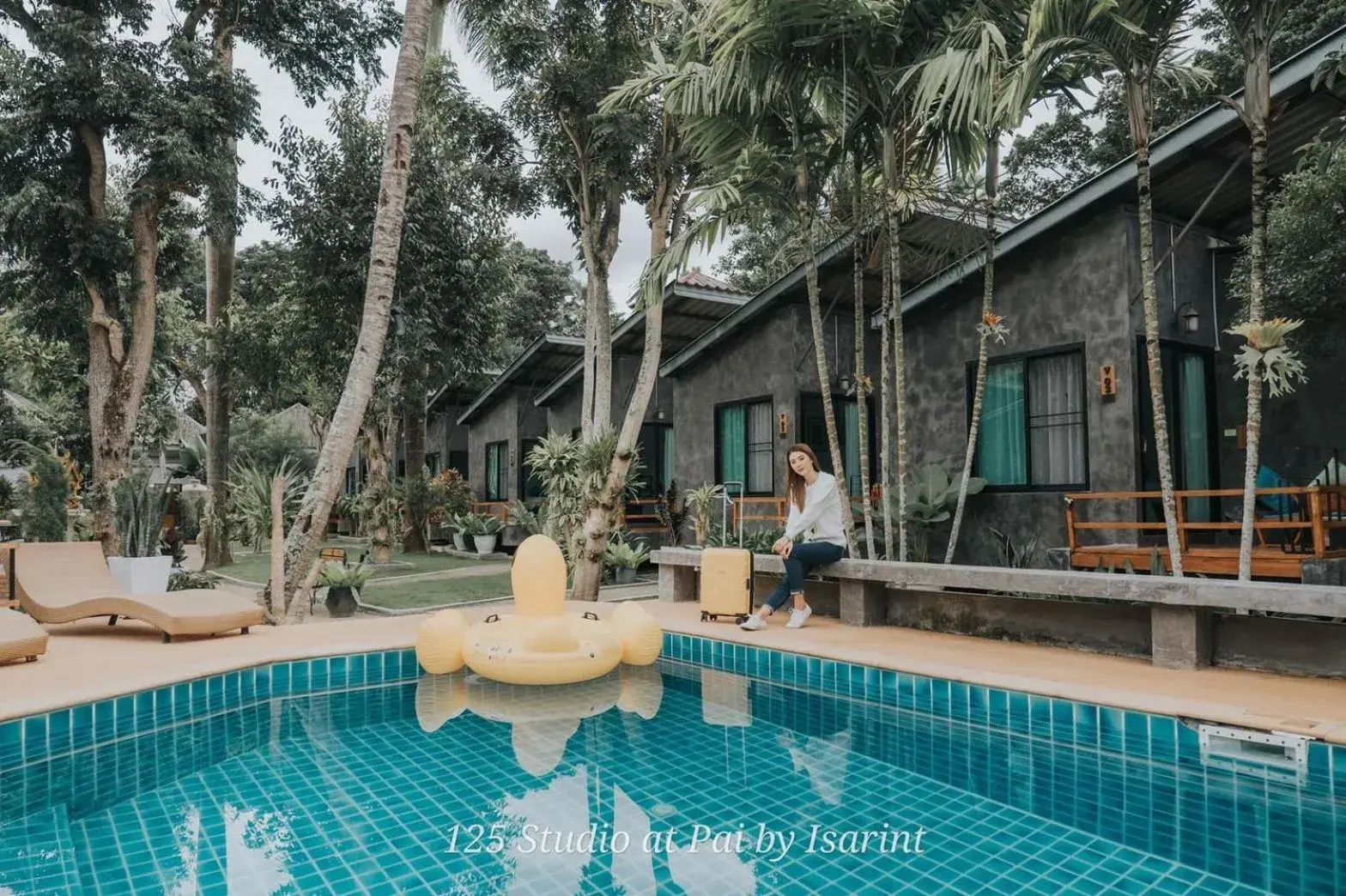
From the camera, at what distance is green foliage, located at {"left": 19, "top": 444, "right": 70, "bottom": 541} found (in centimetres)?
1065

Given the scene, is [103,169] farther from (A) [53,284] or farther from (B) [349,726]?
(B) [349,726]

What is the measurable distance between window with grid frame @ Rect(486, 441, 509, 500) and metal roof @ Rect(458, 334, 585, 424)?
1.08 meters

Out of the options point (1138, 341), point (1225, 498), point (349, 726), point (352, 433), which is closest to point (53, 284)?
point (352, 433)

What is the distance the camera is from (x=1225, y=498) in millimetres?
9461

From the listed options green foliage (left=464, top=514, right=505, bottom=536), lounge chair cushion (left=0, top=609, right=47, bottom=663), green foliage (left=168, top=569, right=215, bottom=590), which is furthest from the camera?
green foliage (left=464, top=514, right=505, bottom=536)

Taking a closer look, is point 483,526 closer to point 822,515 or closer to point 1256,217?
point 822,515

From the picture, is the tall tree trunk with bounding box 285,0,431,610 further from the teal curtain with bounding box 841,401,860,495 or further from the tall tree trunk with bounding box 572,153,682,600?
the teal curtain with bounding box 841,401,860,495

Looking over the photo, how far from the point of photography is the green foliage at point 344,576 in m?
9.26

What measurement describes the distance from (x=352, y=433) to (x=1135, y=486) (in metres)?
7.88

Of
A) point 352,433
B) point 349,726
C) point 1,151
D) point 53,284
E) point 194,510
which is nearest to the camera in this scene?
point 349,726

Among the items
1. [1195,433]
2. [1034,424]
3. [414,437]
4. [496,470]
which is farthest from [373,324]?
[496,470]

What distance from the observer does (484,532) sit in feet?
57.6

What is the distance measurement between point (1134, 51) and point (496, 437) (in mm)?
16763

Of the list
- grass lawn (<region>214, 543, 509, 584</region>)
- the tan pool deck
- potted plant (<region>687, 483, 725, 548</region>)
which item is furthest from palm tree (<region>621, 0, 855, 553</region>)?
grass lawn (<region>214, 543, 509, 584</region>)
